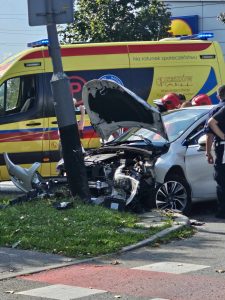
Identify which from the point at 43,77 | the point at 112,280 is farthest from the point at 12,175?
the point at 112,280

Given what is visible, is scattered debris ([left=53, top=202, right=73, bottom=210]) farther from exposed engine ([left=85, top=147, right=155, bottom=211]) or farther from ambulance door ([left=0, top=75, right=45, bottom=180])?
ambulance door ([left=0, top=75, right=45, bottom=180])

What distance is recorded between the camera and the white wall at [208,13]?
30.3 metres

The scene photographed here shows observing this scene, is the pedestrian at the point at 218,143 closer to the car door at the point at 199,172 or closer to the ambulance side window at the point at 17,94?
the car door at the point at 199,172

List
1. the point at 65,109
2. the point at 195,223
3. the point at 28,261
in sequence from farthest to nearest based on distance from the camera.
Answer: the point at 65,109 < the point at 195,223 < the point at 28,261

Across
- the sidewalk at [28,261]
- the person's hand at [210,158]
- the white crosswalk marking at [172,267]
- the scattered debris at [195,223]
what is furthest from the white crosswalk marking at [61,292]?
the person's hand at [210,158]

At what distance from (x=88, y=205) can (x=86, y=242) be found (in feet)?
6.45

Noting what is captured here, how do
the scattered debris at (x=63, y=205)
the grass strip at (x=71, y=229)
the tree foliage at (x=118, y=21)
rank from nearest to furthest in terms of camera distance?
1. the grass strip at (x=71, y=229)
2. the scattered debris at (x=63, y=205)
3. the tree foliage at (x=118, y=21)

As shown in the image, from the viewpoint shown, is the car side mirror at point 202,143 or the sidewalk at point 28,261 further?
the car side mirror at point 202,143

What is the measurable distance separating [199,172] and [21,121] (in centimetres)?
444

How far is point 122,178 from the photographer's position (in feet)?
34.7

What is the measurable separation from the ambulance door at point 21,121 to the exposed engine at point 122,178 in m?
2.95

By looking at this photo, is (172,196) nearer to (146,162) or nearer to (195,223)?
(146,162)

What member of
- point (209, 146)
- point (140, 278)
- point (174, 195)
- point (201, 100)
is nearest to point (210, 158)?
point (209, 146)

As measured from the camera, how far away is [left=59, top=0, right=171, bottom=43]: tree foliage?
2269 centimetres
